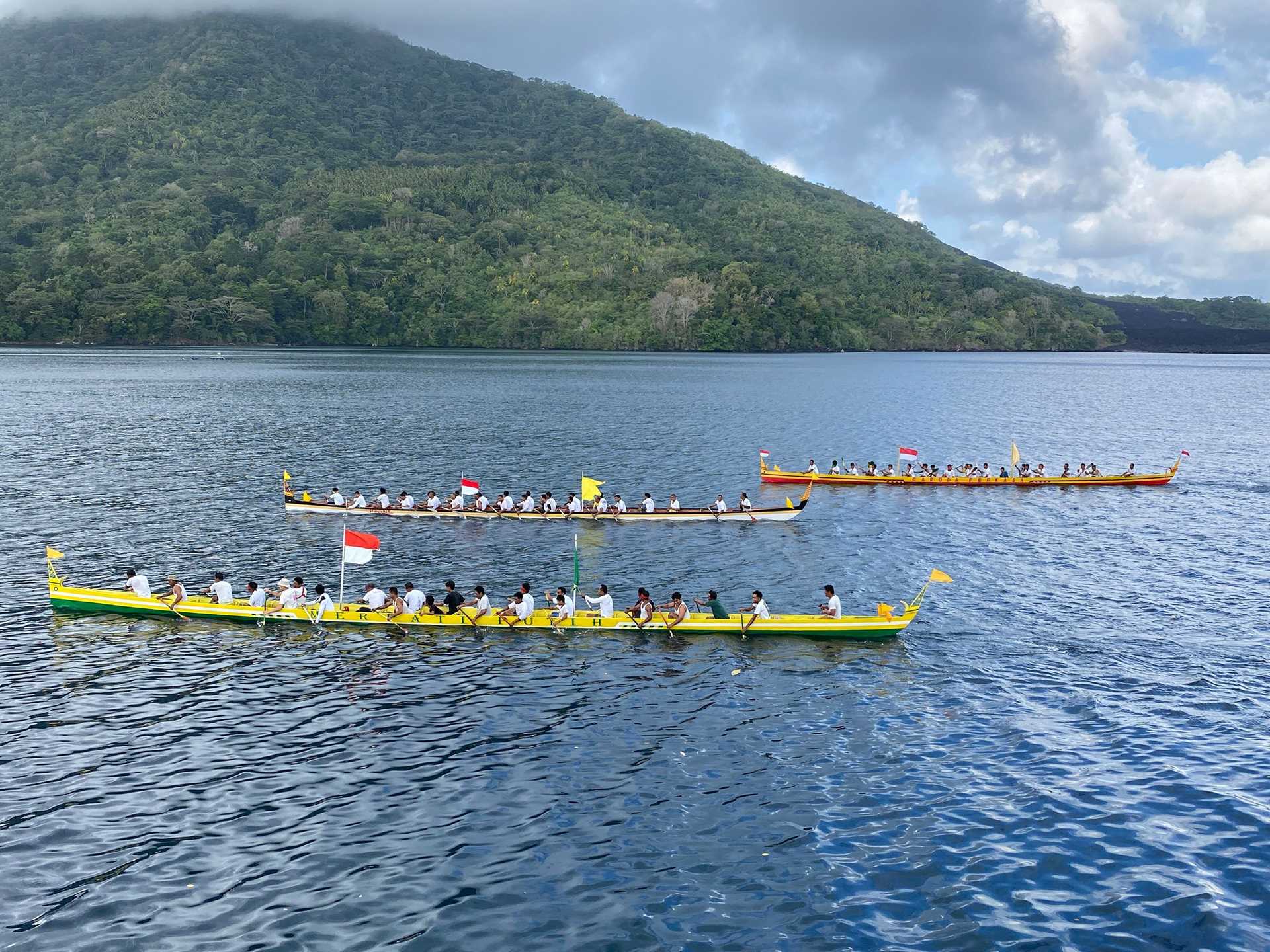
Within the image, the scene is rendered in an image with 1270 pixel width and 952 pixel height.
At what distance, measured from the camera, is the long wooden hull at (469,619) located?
3478 centimetres

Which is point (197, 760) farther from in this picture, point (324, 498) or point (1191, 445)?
point (1191, 445)

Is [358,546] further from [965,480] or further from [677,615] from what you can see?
[965,480]

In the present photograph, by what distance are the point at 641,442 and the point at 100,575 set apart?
5402cm

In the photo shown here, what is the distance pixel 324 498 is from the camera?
2365 inches

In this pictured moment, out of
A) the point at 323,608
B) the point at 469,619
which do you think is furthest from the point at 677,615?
the point at 323,608

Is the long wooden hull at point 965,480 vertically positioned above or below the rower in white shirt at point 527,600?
above

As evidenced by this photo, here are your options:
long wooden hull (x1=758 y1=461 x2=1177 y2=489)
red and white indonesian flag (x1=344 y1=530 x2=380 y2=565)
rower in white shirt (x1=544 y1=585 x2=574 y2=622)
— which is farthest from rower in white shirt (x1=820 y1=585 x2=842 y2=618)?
long wooden hull (x1=758 y1=461 x2=1177 y2=489)

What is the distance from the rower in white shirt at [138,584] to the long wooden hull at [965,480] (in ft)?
149

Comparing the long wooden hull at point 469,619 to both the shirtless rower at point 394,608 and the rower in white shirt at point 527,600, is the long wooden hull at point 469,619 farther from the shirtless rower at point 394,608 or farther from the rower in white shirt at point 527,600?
the rower in white shirt at point 527,600

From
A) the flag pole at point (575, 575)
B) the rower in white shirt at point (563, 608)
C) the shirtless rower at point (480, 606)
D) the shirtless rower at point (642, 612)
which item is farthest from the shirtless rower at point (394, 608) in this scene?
the shirtless rower at point (642, 612)

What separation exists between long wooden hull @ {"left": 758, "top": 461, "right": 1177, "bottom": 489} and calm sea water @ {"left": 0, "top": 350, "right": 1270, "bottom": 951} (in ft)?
30.2

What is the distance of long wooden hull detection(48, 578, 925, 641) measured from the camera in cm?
3478

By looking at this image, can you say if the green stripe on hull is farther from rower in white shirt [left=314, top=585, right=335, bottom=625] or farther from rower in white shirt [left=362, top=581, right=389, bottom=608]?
rower in white shirt [left=362, top=581, right=389, bottom=608]

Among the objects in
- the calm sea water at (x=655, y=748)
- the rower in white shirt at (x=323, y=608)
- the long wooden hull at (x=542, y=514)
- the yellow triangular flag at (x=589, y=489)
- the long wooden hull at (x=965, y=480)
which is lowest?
the calm sea water at (x=655, y=748)
